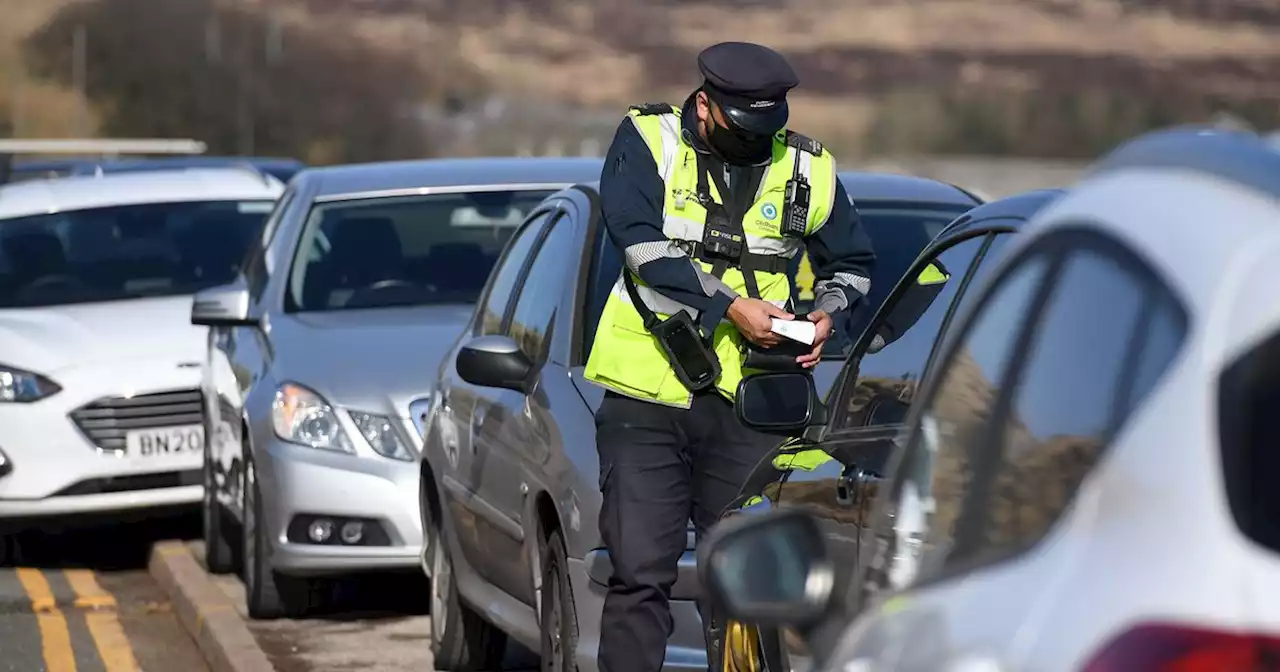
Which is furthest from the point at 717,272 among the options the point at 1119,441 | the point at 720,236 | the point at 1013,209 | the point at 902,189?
the point at 1119,441

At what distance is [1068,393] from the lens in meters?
2.58

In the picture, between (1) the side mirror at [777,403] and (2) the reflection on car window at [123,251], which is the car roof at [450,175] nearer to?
(2) the reflection on car window at [123,251]

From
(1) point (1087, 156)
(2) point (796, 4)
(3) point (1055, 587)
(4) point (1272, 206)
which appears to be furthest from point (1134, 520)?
(2) point (796, 4)

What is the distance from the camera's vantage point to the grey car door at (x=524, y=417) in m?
6.95

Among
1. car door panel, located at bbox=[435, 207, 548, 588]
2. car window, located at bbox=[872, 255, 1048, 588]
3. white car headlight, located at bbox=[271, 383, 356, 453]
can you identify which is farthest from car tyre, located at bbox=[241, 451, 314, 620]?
car window, located at bbox=[872, 255, 1048, 588]

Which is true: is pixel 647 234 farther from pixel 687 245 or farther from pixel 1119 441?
pixel 1119 441

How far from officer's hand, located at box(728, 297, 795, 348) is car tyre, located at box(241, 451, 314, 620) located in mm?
3788

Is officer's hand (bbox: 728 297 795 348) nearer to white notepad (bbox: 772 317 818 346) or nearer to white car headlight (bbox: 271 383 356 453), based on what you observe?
white notepad (bbox: 772 317 818 346)

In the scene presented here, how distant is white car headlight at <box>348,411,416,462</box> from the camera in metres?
9.11

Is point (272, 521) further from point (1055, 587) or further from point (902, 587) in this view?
point (1055, 587)

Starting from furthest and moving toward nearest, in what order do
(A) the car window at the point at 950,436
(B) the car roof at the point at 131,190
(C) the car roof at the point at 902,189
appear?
(B) the car roof at the point at 131,190 < (C) the car roof at the point at 902,189 < (A) the car window at the point at 950,436

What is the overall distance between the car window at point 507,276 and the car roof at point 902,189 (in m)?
0.95

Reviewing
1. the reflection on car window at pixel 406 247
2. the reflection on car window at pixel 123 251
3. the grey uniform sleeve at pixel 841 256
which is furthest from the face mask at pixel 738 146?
the reflection on car window at pixel 123 251

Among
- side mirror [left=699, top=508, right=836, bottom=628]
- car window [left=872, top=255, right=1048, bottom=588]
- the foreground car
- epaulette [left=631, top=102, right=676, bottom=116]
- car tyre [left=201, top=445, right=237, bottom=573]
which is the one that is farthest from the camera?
car tyre [left=201, top=445, right=237, bottom=573]
